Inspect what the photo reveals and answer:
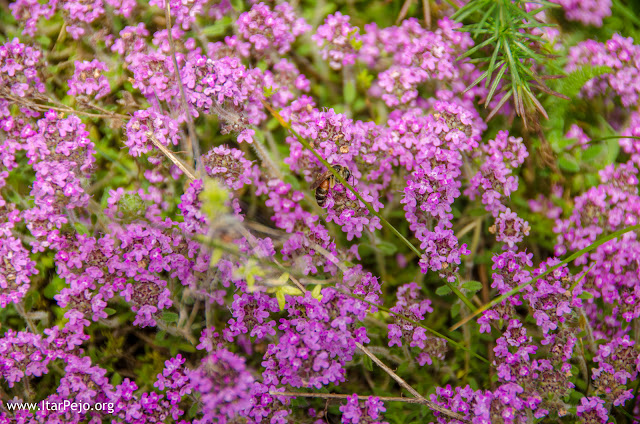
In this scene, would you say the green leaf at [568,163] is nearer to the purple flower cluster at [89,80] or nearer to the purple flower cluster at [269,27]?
the purple flower cluster at [269,27]

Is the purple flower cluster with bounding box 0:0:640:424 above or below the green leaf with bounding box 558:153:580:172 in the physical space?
below

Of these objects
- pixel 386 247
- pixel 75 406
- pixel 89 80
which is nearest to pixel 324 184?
pixel 386 247

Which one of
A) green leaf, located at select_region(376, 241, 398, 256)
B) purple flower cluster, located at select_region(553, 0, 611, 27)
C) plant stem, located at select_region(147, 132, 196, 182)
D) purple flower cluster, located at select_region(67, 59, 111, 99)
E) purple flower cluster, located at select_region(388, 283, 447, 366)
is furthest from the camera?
purple flower cluster, located at select_region(553, 0, 611, 27)

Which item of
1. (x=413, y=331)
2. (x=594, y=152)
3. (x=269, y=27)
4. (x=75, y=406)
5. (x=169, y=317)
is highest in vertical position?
(x=269, y=27)

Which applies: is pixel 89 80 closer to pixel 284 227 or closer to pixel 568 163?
pixel 284 227

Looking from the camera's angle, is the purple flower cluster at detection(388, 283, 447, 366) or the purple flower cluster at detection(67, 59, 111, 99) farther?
the purple flower cluster at detection(67, 59, 111, 99)

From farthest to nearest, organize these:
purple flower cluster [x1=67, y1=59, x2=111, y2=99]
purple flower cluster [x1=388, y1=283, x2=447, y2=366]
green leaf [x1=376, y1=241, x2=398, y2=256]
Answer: purple flower cluster [x1=67, y1=59, x2=111, y2=99] → green leaf [x1=376, y1=241, x2=398, y2=256] → purple flower cluster [x1=388, y1=283, x2=447, y2=366]

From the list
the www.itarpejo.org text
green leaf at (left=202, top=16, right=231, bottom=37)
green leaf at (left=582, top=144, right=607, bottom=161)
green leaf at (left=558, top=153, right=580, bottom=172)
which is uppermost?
green leaf at (left=202, top=16, right=231, bottom=37)

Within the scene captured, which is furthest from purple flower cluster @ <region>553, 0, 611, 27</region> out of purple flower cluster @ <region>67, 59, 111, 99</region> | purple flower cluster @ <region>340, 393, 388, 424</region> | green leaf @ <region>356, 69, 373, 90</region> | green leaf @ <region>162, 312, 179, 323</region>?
green leaf @ <region>162, 312, 179, 323</region>

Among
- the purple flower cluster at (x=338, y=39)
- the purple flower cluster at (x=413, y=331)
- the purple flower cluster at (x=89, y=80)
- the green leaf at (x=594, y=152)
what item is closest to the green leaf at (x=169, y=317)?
the purple flower cluster at (x=413, y=331)

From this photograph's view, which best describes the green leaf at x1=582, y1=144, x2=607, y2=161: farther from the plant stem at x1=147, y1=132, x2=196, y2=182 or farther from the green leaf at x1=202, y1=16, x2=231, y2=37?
the green leaf at x1=202, y1=16, x2=231, y2=37
